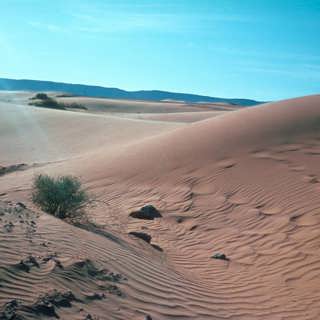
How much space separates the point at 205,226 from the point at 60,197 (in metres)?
2.91

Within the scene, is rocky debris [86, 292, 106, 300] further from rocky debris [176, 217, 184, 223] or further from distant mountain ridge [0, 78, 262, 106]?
distant mountain ridge [0, 78, 262, 106]

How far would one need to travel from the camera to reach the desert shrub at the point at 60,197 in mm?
9125

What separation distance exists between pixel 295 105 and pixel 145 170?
757cm

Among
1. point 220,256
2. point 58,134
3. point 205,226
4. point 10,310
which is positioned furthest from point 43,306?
point 58,134

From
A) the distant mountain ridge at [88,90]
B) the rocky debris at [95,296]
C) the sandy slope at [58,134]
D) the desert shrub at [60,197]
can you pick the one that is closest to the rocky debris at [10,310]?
the rocky debris at [95,296]

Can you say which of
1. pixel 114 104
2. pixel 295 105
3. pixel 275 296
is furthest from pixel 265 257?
pixel 114 104

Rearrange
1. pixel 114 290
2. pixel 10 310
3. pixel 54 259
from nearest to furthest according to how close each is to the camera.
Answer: pixel 10 310, pixel 114 290, pixel 54 259

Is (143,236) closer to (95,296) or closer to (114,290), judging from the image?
(114,290)

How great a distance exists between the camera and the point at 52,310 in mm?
4539

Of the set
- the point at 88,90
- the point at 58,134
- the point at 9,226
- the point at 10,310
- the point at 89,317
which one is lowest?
the point at 58,134

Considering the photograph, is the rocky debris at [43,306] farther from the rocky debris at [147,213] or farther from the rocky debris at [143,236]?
the rocky debris at [147,213]

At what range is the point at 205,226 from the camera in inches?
386

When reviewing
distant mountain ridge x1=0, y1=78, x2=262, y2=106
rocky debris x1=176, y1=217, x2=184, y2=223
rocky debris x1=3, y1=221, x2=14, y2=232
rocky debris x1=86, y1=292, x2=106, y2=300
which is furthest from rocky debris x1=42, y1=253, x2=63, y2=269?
distant mountain ridge x1=0, y1=78, x2=262, y2=106

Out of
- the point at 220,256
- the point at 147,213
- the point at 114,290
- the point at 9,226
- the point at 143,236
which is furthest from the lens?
the point at 147,213
